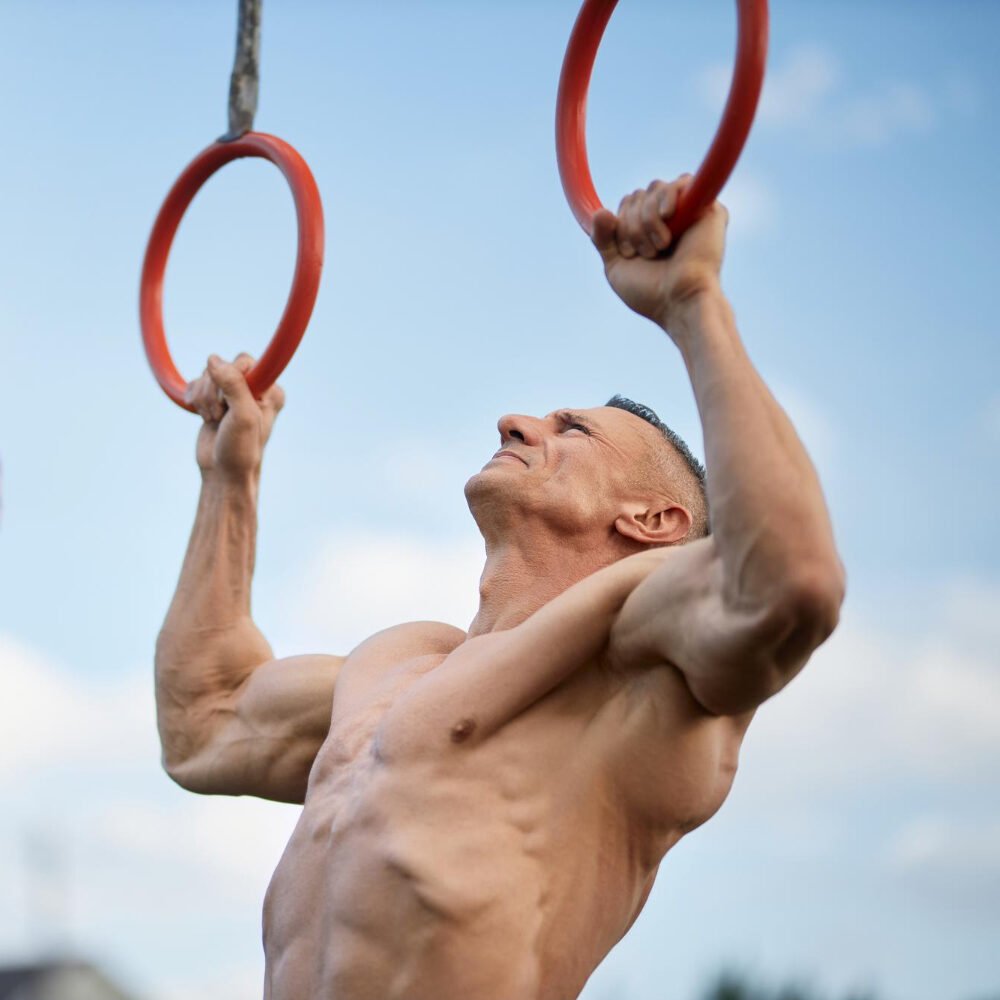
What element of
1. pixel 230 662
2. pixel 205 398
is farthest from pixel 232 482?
pixel 230 662

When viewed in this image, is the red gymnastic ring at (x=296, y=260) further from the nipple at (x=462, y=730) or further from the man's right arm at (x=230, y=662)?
the nipple at (x=462, y=730)

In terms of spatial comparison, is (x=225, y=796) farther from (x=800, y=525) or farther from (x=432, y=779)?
(x=800, y=525)

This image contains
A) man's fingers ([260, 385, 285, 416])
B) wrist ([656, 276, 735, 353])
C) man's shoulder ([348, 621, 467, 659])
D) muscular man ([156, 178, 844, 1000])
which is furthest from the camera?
man's fingers ([260, 385, 285, 416])

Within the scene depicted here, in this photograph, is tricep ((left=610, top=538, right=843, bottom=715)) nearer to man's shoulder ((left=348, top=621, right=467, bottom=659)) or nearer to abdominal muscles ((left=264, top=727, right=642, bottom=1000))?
abdominal muscles ((left=264, top=727, right=642, bottom=1000))

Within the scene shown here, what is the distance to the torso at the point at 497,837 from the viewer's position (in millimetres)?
4523

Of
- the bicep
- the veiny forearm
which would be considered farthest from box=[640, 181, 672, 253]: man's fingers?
the veiny forearm

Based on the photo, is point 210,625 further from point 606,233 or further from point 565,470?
point 606,233

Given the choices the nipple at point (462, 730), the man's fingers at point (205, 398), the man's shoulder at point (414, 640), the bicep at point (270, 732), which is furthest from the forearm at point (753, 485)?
the man's fingers at point (205, 398)

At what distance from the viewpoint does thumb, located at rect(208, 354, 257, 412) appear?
6.03 m

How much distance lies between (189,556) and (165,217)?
1307 mm

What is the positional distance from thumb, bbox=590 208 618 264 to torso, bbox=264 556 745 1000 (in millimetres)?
826

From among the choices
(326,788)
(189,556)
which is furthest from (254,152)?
(326,788)

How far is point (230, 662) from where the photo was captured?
5.93 meters

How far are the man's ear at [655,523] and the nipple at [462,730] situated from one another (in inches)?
32.8
